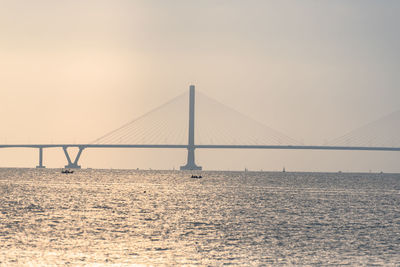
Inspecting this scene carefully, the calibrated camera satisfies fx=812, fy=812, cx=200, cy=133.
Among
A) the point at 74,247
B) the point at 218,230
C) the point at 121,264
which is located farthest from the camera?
the point at 218,230

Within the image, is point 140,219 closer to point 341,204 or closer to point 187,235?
point 187,235

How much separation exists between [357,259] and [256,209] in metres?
36.1

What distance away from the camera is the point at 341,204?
88688 mm

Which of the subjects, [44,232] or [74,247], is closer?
[74,247]

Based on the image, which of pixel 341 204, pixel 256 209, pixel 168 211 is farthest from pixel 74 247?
pixel 341 204

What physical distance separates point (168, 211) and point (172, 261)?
32.5m

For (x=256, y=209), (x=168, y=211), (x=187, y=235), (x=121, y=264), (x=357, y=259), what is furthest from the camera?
(x=256, y=209)

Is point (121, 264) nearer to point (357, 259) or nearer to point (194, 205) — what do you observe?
point (357, 259)

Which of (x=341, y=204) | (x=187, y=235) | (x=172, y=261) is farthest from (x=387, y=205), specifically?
(x=172, y=261)

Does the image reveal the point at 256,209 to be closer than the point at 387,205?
Yes

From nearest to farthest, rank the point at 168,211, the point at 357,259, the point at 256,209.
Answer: the point at 357,259
the point at 168,211
the point at 256,209

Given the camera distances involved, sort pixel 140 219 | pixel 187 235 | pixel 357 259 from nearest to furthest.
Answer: pixel 357 259 → pixel 187 235 → pixel 140 219

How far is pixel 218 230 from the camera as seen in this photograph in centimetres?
5672

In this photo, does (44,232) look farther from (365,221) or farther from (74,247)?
(365,221)
